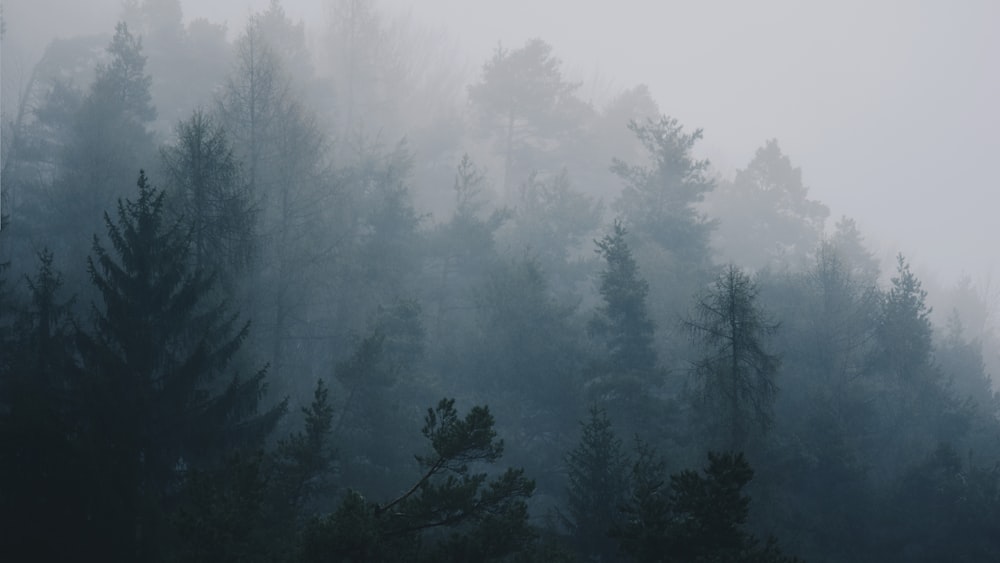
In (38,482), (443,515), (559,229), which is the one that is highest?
(559,229)

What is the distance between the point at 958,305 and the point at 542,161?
4492cm

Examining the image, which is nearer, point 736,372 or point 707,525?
point 707,525

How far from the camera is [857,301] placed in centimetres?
2736

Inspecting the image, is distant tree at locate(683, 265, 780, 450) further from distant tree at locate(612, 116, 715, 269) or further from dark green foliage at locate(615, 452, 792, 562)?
distant tree at locate(612, 116, 715, 269)

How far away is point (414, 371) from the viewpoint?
65.7ft

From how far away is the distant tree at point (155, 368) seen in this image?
1168cm

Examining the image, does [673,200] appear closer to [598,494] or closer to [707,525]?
[598,494]

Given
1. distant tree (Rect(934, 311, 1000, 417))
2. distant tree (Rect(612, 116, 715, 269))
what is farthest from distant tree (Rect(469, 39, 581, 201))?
distant tree (Rect(934, 311, 1000, 417))

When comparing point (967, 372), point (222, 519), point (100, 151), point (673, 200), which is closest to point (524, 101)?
point (673, 200)

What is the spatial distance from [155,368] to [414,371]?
8869 millimetres

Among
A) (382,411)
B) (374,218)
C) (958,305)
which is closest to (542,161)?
(374,218)

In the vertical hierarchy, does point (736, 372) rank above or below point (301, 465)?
above

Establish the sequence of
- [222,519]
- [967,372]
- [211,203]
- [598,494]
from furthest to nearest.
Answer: [967,372]
[211,203]
[598,494]
[222,519]

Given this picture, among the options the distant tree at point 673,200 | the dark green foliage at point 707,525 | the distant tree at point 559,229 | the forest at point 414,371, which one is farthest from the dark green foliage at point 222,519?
the distant tree at point 673,200
